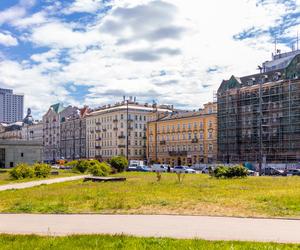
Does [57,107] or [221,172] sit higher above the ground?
[57,107]

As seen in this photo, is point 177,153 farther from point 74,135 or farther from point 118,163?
point 74,135

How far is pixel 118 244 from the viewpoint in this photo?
9828 mm

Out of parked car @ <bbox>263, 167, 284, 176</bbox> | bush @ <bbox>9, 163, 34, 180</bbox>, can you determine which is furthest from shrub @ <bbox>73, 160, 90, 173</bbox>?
parked car @ <bbox>263, 167, 284, 176</bbox>

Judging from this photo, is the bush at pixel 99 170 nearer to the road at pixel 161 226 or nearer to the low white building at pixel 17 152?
the road at pixel 161 226

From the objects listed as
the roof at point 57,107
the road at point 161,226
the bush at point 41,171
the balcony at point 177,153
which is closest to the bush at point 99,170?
the bush at point 41,171

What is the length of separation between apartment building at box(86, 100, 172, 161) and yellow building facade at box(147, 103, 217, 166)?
591 centimetres

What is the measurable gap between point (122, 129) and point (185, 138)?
24.2 m

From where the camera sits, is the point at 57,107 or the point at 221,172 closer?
the point at 221,172

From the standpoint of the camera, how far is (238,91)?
254 feet

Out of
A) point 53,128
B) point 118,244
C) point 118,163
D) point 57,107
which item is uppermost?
point 57,107

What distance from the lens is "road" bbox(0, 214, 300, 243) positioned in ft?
36.1

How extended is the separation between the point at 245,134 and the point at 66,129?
84331 mm

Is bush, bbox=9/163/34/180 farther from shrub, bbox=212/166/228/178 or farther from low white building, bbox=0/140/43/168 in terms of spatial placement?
low white building, bbox=0/140/43/168

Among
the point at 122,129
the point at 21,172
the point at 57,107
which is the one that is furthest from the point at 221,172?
the point at 57,107
